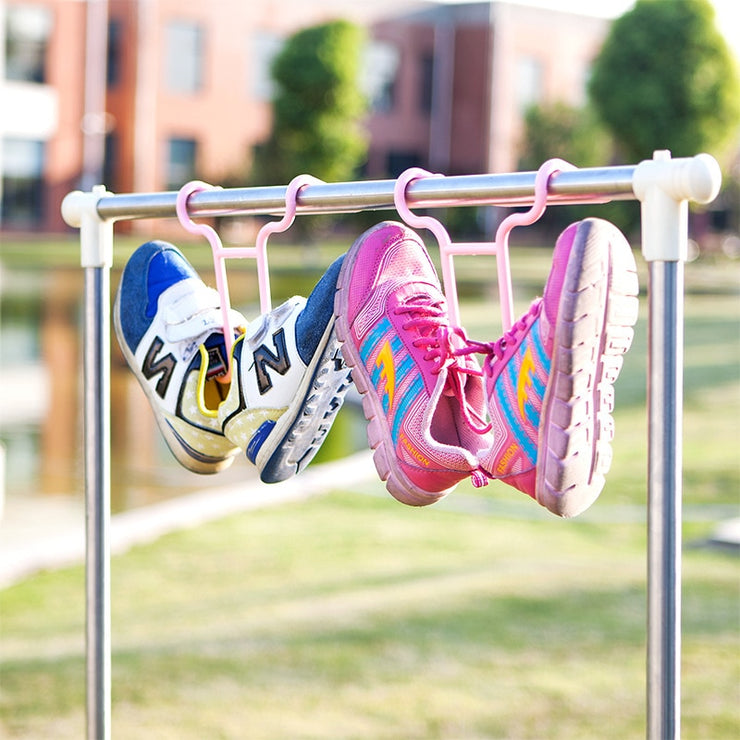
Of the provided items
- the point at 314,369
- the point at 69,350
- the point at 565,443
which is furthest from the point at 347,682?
the point at 69,350

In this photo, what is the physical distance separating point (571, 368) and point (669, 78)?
23.2 m

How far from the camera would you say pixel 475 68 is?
92.5 ft

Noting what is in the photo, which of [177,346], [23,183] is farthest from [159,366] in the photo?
[23,183]

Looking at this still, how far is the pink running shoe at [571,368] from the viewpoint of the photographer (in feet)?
3.22

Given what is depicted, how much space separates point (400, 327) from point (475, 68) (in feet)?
91.6

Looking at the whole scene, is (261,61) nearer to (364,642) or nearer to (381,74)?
(381,74)

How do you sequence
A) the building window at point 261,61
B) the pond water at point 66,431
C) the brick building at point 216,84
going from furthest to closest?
1. the building window at point 261,61
2. the brick building at point 216,84
3. the pond water at point 66,431

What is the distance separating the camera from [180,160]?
83.1ft

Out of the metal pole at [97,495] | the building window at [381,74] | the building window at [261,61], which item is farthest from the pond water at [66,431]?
the building window at [381,74]

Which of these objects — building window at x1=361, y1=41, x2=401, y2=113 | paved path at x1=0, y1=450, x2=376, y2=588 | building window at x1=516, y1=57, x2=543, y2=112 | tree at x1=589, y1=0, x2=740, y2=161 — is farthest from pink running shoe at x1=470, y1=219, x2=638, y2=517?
building window at x1=516, y1=57, x2=543, y2=112

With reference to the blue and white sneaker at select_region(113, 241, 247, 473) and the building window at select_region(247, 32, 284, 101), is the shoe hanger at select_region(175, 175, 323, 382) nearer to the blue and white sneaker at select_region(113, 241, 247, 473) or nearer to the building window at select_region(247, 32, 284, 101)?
the blue and white sneaker at select_region(113, 241, 247, 473)

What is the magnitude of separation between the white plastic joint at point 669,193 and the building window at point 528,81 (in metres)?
28.1

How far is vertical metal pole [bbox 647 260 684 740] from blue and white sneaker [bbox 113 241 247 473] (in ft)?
1.69

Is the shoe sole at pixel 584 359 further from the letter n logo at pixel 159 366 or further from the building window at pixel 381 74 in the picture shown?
the building window at pixel 381 74
